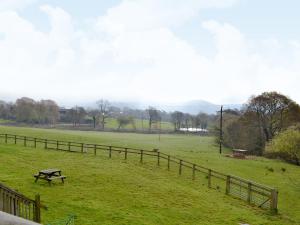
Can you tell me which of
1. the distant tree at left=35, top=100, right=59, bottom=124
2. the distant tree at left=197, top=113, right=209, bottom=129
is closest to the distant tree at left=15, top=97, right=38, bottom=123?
the distant tree at left=35, top=100, right=59, bottom=124

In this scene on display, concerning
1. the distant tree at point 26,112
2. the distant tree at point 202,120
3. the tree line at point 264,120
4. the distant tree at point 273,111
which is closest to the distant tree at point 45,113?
the distant tree at point 26,112

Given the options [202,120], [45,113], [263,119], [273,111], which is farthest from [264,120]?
[202,120]

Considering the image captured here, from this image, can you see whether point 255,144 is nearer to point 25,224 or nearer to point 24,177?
point 24,177

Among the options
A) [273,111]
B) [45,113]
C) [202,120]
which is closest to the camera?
[273,111]

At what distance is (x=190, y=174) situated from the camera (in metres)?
30.5

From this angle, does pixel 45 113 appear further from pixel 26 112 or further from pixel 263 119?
pixel 263 119

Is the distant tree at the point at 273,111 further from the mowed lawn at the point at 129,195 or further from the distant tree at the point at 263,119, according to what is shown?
the mowed lawn at the point at 129,195

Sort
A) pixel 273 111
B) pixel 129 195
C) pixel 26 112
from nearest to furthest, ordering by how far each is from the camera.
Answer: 1. pixel 129 195
2. pixel 273 111
3. pixel 26 112

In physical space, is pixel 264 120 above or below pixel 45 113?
below

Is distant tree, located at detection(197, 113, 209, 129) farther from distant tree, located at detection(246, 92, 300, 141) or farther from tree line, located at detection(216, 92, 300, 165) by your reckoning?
distant tree, located at detection(246, 92, 300, 141)

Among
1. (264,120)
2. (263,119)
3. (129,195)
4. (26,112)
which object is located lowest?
(129,195)

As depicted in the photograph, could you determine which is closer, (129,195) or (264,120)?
(129,195)

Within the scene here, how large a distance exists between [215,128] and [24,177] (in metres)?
57.7

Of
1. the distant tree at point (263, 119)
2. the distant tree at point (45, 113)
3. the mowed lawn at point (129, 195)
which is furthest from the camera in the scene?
the distant tree at point (45, 113)
